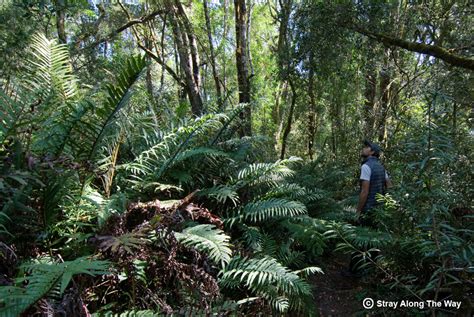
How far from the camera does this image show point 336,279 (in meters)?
4.08

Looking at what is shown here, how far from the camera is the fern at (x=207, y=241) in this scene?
2.75 m

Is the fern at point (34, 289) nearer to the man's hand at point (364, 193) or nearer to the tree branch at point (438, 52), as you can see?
the man's hand at point (364, 193)

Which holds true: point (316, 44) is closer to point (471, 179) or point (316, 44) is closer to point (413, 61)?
point (471, 179)

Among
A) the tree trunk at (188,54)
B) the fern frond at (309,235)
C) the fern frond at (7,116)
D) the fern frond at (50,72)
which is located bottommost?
the fern frond at (309,235)

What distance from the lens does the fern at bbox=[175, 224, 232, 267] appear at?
2754 mm

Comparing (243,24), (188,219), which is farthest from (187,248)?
(243,24)

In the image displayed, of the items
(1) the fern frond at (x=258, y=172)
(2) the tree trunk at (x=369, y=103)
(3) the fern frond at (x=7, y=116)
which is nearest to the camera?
(3) the fern frond at (x=7, y=116)

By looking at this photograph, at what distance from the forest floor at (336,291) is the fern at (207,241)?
47.6 inches

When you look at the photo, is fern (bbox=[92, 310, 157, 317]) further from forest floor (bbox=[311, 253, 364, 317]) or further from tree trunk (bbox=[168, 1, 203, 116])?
tree trunk (bbox=[168, 1, 203, 116])

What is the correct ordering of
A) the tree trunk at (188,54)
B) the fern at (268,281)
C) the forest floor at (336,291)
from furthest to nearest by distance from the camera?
the tree trunk at (188,54), the forest floor at (336,291), the fern at (268,281)

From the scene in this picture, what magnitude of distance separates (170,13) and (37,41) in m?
4.94

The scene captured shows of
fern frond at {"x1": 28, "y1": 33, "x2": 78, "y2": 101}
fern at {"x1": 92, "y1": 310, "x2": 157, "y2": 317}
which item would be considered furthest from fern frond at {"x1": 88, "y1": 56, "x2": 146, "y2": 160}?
fern at {"x1": 92, "y1": 310, "x2": 157, "y2": 317}

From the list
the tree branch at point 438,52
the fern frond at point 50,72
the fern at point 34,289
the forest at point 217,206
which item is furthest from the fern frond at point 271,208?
the tree branch at point 438,52

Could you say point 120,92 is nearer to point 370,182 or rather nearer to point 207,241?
point 207,241
